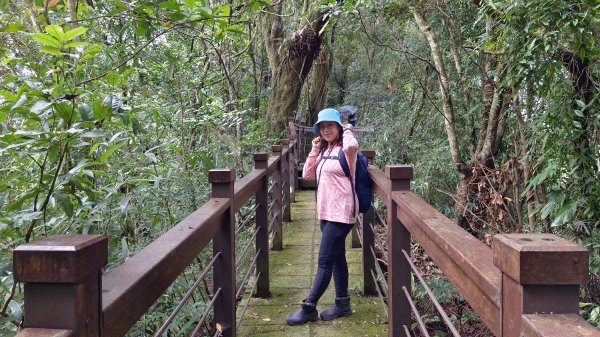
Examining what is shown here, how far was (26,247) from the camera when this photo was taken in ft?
3.03

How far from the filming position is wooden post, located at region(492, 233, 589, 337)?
3.14ft

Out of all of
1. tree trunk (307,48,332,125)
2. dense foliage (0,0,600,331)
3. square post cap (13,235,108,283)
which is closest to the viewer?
square post cap (13,235,108,283)

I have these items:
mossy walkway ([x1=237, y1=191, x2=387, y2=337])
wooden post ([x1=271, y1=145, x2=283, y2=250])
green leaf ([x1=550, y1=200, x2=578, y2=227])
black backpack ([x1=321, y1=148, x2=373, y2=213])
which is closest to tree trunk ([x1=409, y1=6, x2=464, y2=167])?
mossy walkway ([x1=237, y1=191, x2=387, y2=337])

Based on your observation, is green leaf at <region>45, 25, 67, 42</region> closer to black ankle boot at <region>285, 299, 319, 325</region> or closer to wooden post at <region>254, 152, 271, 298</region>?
wooden post at <region>254, 152, 271, 298</region>

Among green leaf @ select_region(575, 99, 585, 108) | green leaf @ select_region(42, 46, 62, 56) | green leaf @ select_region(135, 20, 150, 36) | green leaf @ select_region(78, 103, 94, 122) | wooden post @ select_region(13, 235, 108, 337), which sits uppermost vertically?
green leaf @ select_region(135, 20, 150, 36)

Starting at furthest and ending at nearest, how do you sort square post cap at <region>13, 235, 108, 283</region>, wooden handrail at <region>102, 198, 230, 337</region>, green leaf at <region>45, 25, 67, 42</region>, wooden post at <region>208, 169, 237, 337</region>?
wooden post at <region>208, 169, 237, 337</region>
green leaf at <region>45, 25, 67, 42</region>
wooden handrail at <region>102, 198, 230, 337</region>
square post cap at <region>13, 235, 108, 283</region>

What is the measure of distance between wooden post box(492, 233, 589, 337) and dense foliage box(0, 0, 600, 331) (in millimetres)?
1441

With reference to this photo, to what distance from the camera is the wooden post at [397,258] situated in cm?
250

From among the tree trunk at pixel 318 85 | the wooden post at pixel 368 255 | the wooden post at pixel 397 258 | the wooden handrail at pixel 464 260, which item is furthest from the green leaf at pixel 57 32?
the tree trunk at pixel 318 85

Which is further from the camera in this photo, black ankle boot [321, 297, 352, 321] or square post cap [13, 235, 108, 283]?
black ankle boot [321, 297, 352, 321]

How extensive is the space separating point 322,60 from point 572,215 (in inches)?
428

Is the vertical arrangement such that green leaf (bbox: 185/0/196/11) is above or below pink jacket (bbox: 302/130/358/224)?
above

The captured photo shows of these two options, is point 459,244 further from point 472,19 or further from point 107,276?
point 472,19

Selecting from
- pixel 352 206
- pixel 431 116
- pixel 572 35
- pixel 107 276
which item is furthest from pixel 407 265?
pixel 431 116
